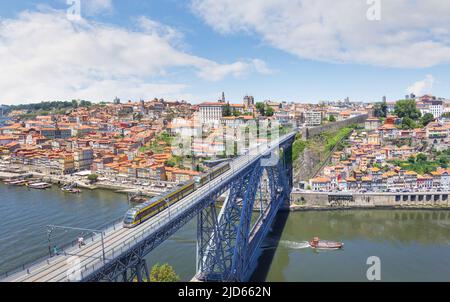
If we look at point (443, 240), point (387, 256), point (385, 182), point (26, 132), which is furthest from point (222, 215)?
point (26, 132)

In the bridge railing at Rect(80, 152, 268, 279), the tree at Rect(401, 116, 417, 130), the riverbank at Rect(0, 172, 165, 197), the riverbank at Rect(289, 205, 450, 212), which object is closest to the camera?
the bridge railing at Rect(80, 152, 268, 279)

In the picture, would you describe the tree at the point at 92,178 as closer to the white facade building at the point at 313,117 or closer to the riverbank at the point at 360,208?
the riverbank at the point at 360,208

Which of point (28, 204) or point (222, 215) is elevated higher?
point (222, 215)

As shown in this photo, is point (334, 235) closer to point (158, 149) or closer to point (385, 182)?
point (385, 182)

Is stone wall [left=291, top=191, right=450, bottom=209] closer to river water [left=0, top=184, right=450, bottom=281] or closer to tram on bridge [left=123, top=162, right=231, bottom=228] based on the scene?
river water [left=0, top=184, right=450, bottom=281]

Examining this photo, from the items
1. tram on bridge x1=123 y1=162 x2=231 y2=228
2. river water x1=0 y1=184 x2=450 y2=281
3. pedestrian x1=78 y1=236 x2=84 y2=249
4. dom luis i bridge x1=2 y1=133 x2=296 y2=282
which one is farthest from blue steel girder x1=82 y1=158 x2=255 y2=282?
river water x1=0 y1=184 x2=450 y2=281

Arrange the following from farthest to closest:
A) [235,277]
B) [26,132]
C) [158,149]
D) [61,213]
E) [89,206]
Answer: [26,132], [158,149], [89,206], [61,213], [235,277]

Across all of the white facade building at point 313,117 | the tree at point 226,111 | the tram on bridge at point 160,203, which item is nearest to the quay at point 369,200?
the tram on bridge at point 160,203

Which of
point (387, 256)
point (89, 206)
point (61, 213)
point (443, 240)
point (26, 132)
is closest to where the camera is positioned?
point (387, 256)
